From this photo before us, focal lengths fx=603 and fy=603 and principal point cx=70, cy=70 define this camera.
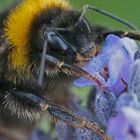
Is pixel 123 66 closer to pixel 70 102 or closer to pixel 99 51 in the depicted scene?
pixel 99 51

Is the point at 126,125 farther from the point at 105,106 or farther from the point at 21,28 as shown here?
the point at 21,28

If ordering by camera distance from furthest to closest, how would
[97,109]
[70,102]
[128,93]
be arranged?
[70,102]
[97,109]
[128,93]

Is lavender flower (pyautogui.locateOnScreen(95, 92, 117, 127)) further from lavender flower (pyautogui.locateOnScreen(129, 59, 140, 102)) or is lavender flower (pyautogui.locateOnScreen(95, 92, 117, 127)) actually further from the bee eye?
the bee eye

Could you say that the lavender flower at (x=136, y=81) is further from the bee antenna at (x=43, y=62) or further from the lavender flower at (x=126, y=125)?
the bee antenna at (x=43, y=62)

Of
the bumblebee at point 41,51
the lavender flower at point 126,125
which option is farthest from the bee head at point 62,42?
the lavender flower at point 126,125

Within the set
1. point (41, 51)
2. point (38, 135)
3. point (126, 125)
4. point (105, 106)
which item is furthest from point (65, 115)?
point (38, 135)

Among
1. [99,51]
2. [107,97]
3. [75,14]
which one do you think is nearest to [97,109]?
[107,97]

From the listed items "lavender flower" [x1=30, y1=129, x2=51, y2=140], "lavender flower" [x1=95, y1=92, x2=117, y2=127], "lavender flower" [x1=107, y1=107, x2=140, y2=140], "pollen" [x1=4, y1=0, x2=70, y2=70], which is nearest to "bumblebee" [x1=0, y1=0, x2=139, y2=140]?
"pollen" [x1=4, y1=0, x2=70, y2=70]
